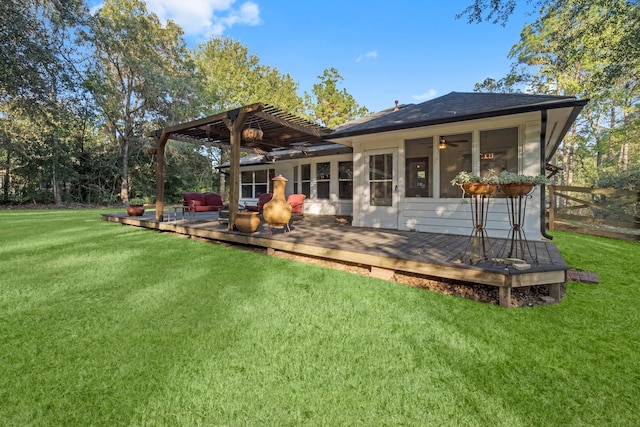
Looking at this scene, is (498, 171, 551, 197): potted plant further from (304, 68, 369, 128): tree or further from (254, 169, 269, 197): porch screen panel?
(304, 68, 369, 128): tree

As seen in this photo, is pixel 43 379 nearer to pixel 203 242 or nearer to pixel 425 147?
pixel 203 242

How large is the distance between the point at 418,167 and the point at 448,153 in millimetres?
687

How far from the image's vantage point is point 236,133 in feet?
18.7

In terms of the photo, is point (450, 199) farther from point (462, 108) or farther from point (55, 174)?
point (55, 174)

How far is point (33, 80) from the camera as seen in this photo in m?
9.05

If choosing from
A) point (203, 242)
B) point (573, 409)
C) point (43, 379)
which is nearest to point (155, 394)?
point (43, 379)

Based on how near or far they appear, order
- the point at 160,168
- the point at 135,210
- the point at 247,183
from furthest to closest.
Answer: the point at 247,183 → the point at 135,210 → the point at 160,168

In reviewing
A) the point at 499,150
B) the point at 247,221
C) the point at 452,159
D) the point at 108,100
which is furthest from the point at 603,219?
the point at 108,100

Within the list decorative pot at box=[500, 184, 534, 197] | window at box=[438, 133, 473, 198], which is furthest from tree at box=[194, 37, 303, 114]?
decorative pot at box=[500, 184, 534, 197]

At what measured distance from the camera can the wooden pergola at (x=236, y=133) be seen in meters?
5.72

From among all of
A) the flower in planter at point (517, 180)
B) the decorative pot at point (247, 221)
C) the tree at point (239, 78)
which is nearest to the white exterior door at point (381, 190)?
the decorative pot at point (247, 221)

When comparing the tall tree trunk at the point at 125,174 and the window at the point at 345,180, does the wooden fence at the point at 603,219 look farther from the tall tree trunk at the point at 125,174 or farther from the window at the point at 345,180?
the tall tree trunk at the point at 125,174

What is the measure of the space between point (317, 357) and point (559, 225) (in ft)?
30.5

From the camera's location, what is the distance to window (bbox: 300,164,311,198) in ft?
35.4
